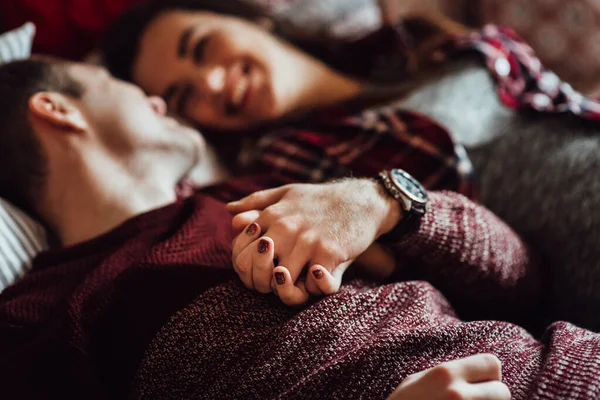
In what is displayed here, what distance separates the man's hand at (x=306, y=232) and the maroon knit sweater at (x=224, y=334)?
3cm

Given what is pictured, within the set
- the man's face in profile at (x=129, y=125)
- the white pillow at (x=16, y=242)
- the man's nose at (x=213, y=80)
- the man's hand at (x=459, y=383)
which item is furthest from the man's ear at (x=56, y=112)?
the man's hand at (x=459, y=383)

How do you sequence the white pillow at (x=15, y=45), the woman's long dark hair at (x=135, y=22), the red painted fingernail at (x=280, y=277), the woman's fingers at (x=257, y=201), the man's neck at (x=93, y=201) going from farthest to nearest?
1. the woman's long dark hair at (x=135, y=22)
2. the white pillow at (x=15, y=45)
3. the man's neck at (x=93, y=201)
4. the woman's fingers at (x=257, y=201)
5. the red painted fingernail at (x=280, y=277)

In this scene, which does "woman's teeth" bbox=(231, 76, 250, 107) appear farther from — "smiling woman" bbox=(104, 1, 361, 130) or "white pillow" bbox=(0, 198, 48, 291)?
"white pillow" bbox=(0, 198, 48, 291)

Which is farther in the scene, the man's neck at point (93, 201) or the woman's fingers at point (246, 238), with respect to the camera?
the man's neck at point (93, 201)

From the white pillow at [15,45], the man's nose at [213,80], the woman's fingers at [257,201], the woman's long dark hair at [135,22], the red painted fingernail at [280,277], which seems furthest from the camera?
the woman's long dark hair at [135,22]

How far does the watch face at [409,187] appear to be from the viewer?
2.55 ft

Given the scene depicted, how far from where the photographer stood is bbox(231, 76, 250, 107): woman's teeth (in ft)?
4.23

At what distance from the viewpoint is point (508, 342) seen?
670 millimetres

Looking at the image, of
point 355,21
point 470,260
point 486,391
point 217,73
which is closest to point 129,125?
point 217,73

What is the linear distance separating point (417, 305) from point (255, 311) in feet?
0.68

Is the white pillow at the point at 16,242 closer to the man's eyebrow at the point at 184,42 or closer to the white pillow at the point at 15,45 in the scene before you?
the white pillow at the point at 15,45

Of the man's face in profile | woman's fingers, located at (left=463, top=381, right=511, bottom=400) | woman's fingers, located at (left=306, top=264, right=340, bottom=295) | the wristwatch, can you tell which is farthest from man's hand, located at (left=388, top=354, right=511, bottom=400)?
the man's face in profile

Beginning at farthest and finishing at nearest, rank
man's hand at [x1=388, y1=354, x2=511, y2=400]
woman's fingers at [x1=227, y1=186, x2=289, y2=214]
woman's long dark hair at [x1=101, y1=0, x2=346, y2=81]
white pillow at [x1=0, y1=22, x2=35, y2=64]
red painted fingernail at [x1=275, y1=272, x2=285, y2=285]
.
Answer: woman's long dark hair at [x1=101, y1=0, x2=346, y2=81] → white pillow at [x1=0, y1=22, x2=35, y2=64] → woman's fingers at [x1=227, y1=186, x2=289, y2=214] → red painted fingernail at [x1=275, y1=272, x2=285, y2=285] → man's hand at [x1=388, y1=354, x2=511, y2=400]

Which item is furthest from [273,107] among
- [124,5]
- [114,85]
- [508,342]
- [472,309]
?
[508,342]
